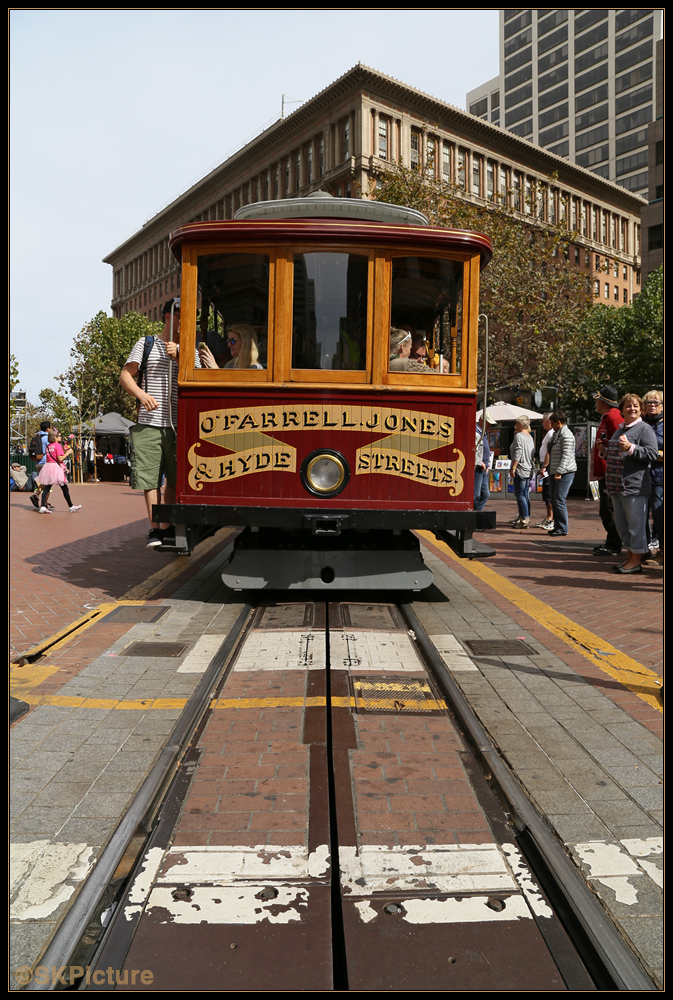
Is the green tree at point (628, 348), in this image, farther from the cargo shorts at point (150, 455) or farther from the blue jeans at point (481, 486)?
the cargo shorts at point (150, 455)

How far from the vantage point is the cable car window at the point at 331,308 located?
20.4 ft

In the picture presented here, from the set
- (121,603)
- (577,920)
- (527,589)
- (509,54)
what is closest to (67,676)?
(121,603)

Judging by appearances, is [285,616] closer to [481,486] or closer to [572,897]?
[572,897]

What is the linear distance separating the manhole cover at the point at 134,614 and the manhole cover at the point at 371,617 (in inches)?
58.1

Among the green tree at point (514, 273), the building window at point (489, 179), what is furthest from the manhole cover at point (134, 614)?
the building window at point (489, 179)

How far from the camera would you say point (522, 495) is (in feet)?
42.6

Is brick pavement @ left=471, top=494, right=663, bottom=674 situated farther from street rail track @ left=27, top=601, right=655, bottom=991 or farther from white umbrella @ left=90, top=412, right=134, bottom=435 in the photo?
white umbrella @ left=90, top=412, right=134, bottom=435

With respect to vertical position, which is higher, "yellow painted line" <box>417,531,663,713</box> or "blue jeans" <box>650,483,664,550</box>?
"blue jeans" <box>650,483,664,550</box>

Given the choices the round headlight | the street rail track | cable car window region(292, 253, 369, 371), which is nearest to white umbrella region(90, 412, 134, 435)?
cable car window region(292, 253, 369, 371)

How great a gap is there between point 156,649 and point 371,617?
172 centimetres

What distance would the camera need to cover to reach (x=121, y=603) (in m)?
6.56

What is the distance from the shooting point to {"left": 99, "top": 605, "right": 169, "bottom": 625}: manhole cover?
5.92 m

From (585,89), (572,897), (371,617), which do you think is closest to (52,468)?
(371,617)

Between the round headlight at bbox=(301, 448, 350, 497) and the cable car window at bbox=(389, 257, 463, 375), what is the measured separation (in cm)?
91
